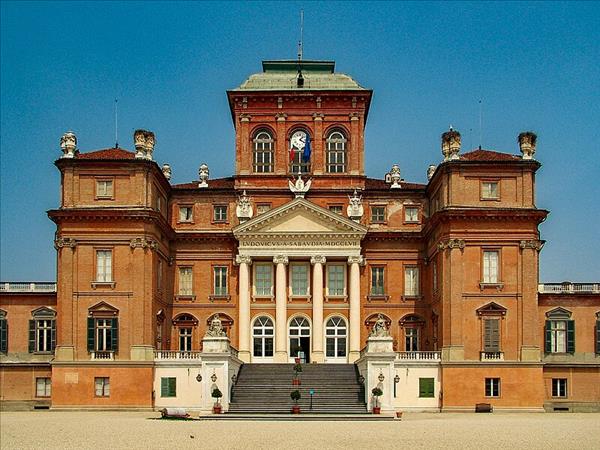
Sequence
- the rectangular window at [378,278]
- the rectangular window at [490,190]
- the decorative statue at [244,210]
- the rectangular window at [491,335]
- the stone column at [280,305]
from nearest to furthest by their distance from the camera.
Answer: the rectangular window at [491,335]
the rectangular window at [490,190]
the stone column at [280,305]
the decorative statue at [244,210]
the rectangular window at [378,278]

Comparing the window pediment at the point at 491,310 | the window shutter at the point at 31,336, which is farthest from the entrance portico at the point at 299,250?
the window shutter at the point at 31,336

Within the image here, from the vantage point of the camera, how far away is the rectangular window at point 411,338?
65.4 metres

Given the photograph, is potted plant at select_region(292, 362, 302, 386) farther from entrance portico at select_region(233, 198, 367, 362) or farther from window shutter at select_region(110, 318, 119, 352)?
window shutter at select_region(110, 318, 119, 352)

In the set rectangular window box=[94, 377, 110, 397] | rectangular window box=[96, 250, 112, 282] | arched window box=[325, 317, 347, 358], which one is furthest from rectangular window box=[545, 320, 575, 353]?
rectangular window box=[96, 250, 112, 282]

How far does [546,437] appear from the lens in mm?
38156

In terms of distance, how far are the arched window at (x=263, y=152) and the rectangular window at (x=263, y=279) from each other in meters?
6.53

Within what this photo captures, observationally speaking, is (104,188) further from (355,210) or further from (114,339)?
(355,210)

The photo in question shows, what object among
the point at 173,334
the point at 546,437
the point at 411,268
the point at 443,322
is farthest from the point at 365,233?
the point at 546,437

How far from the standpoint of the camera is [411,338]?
6569 centimetres

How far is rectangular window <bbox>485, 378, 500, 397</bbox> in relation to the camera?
58281mm

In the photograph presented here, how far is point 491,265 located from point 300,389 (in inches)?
523

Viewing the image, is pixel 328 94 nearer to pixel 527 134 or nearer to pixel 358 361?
pixel 527 134

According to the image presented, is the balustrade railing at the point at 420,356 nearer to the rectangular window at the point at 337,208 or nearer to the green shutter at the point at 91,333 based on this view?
the rectangular window at the point at 337,208

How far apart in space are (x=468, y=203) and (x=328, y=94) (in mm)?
13418
